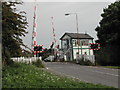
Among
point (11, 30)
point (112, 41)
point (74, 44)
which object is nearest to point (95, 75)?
point (11, 30)

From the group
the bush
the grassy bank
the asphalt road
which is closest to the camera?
the grassy bank

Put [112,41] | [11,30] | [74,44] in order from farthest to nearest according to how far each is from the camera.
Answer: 1. [74,44]
2. [112,41]
3. [11,30]

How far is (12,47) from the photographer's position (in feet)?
35.3

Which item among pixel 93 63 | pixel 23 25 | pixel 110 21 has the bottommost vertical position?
pixel 93 63

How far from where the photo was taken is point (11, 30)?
1020 cm

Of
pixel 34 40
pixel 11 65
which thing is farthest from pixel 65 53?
pixel 11 65

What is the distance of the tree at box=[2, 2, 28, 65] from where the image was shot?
987 centimetres

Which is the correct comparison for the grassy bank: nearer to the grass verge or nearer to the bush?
the grass verge

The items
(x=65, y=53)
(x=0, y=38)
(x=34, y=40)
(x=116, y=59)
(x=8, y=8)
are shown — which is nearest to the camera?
(x=0, y=38)

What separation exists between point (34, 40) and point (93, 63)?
12104 millimetres

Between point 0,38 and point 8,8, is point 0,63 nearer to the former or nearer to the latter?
point 0,38

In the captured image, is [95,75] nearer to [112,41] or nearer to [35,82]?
[35,82]

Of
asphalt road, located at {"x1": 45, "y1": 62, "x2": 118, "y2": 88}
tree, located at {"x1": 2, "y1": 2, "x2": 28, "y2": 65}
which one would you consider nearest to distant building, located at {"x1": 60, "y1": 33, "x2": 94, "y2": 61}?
asphalt road, located at {"x1": 45, "y1": 62, "x2": 118, "y2": 88}

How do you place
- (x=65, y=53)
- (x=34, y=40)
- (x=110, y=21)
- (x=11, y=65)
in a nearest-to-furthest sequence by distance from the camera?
(x=11, y=65)
(x=34, y=40)
(x=110, y=21)
(x=65, y=53)
